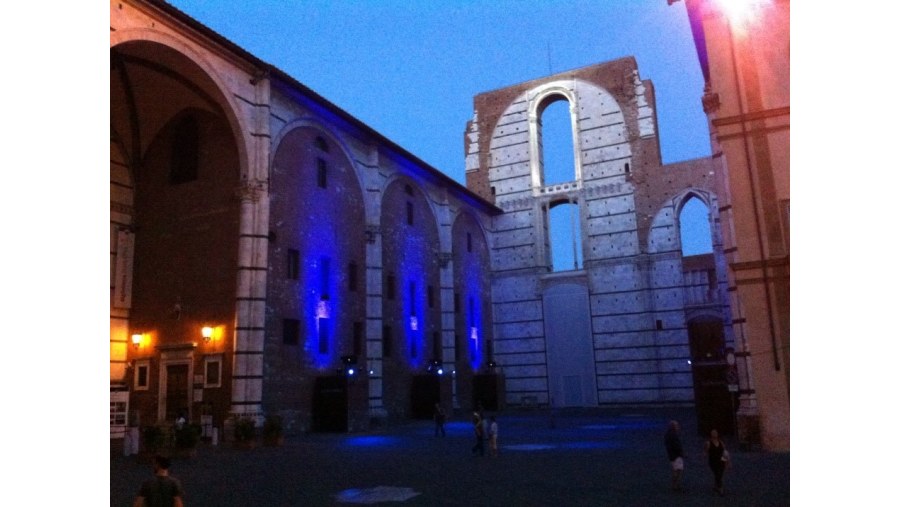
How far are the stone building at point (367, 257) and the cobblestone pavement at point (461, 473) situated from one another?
372 centimetres

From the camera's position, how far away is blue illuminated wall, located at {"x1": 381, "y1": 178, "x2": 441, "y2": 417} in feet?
104

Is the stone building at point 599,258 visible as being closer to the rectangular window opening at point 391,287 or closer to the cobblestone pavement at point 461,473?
the rectangular window opening at point 391,287

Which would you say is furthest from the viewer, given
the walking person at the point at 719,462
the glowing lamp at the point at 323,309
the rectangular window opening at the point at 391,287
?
the rectangular window opening at the point at 391,287

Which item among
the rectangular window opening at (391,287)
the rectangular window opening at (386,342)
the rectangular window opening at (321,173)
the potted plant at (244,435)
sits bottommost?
the potted plant at (244,435)

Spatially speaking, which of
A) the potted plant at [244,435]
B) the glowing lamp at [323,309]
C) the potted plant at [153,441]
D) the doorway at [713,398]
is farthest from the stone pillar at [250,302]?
the doorway at [713,398]

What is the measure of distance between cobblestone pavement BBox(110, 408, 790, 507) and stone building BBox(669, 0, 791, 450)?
1583 mm

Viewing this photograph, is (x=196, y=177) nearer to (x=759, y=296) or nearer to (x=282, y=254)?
(x=282, y=254)

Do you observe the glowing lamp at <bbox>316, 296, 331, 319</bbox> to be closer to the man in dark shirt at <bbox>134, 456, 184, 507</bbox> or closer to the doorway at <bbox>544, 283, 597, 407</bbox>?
the man in dark shirt at <bbox>134, 456, 184, 507</bbox>

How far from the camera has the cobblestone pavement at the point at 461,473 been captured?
11219mm

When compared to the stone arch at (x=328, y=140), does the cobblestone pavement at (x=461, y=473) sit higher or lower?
lower

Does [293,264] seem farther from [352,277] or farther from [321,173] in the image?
[321,173]

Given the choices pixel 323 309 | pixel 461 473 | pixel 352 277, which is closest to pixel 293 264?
pixel 323 309

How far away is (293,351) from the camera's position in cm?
2475
